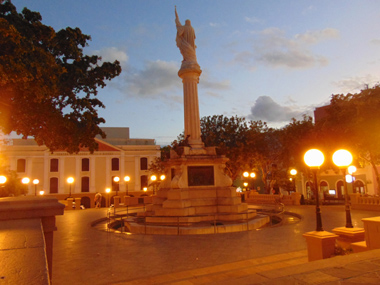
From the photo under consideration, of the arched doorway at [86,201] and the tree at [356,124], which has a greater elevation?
the tree at [356,124]

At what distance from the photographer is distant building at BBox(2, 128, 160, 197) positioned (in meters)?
43.9

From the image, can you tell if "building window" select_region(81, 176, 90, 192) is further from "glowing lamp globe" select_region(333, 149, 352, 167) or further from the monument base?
"glowing lamp globe" select_region(333, 149, 352, 167)

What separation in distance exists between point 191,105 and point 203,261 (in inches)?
470

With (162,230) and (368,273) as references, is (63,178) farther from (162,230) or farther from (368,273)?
(368,273)

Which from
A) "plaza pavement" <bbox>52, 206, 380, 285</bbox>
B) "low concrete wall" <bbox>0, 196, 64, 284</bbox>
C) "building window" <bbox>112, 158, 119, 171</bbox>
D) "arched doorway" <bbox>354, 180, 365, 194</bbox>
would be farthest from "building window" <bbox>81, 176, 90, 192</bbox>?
"low concrete wall" <bbox>0, 196, 64, 284</bbox>

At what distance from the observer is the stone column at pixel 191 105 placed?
1862cm

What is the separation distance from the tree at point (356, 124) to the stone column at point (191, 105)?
9.90m

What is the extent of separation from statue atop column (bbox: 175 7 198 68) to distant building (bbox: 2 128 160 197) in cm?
2980

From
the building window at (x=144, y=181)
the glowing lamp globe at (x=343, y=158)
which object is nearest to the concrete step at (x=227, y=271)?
the glowing lamp globe at (x=343, y=158)

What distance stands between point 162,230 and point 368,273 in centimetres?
985

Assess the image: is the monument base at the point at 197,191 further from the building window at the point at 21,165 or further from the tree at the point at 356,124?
the building window at the point at 21,165

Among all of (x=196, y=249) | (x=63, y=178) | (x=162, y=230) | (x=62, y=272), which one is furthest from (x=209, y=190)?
(x=63, y=178)

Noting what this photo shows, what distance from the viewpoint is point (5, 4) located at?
39.6ft

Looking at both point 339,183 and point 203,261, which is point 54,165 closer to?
point 339,183
